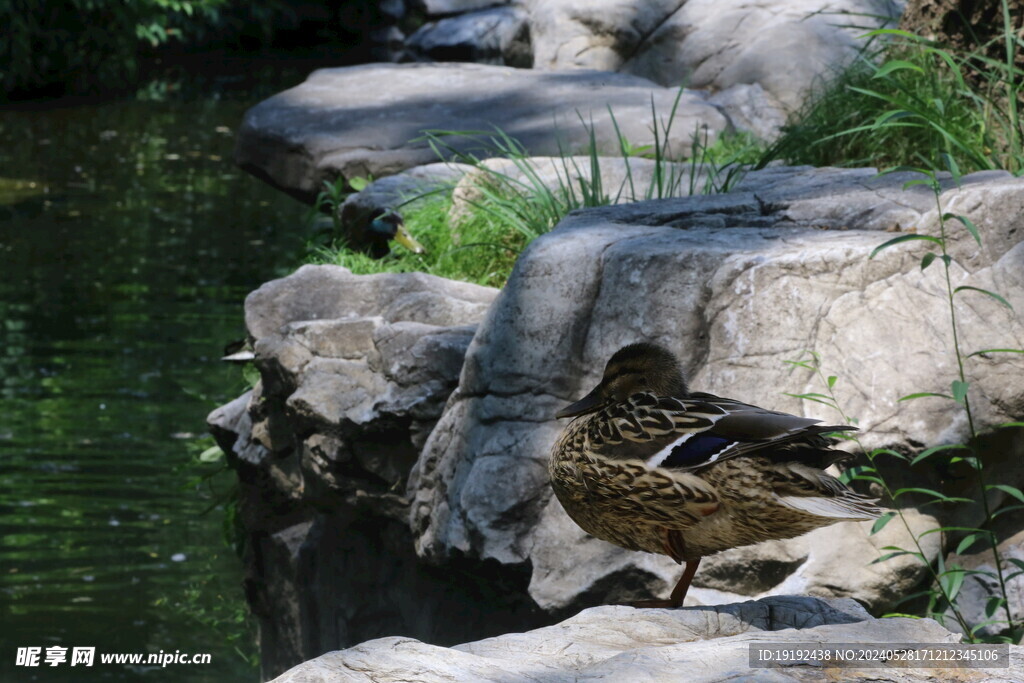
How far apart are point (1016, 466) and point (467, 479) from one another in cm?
151

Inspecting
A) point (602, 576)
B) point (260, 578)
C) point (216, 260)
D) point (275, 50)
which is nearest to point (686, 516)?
point (602, 576)

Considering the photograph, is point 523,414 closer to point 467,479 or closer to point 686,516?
point 467,479

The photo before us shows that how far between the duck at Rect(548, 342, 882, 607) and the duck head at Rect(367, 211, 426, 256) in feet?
9.86

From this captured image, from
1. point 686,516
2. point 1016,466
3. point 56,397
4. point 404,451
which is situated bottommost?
point 56,397

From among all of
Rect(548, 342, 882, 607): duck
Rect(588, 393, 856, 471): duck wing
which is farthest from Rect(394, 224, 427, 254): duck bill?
Rect(588, 393, 856, 471): duck wing

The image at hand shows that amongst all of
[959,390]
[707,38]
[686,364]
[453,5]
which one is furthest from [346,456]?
[453,5]

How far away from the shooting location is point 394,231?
5.59m

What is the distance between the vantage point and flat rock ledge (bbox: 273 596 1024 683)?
1986 mm

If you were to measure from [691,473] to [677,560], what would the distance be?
0.92 ft

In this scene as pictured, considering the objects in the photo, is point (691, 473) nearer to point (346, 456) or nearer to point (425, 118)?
point (346, 456)

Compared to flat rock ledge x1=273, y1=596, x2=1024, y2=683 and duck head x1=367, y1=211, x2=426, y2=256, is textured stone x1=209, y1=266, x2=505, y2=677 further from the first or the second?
flat rock ledge x1=273, y1=596, x2=1024, y2=683

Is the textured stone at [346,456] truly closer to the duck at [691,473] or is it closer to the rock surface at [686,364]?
the rock surface at [686,364]

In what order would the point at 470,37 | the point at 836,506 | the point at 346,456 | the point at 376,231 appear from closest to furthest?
the point at 836,506, the point at 346,456, the point at 376,231, the point at 470,37

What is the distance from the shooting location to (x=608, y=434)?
2502 mm
